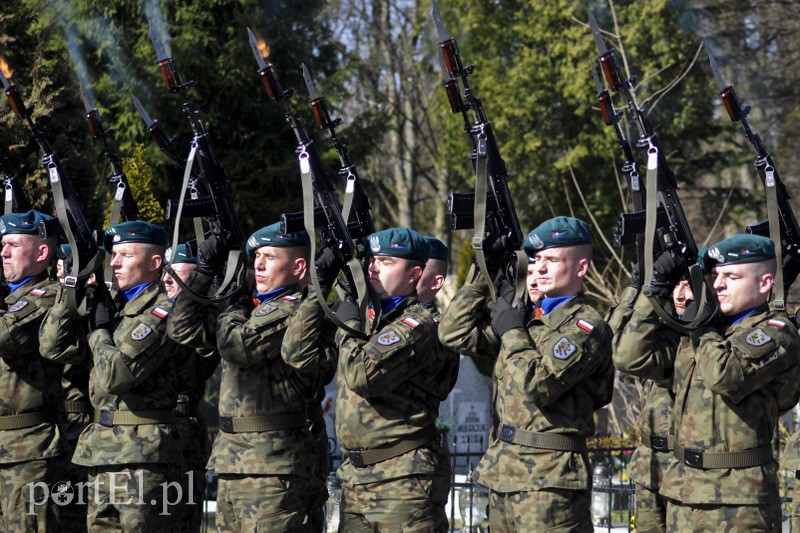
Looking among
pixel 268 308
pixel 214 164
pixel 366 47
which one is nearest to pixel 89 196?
pixel 214 164

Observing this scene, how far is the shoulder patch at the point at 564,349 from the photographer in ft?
16.8

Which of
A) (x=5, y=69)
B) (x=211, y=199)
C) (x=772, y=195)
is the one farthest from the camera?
(x=5, y=69)

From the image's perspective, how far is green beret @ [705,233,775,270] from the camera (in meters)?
5.20

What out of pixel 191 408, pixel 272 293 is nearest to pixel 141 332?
pixel 272 293

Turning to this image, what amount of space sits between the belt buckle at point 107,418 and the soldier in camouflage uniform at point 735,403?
3021mm

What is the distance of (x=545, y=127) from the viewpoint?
819 inches

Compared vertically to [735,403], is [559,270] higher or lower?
higher

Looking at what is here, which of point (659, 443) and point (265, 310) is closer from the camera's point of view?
point (265, 310)

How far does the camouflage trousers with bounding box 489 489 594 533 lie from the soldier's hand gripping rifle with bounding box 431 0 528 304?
0.97 meters

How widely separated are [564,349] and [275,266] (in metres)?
1.81

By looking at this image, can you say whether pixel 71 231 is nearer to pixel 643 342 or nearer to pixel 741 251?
pixel 643 342

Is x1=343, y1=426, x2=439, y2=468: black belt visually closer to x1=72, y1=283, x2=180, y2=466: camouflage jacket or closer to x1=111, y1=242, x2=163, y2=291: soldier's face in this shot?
x1=72, y1=283, x2=180, y2=466: camouflage jacket

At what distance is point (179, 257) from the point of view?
23.7 feet

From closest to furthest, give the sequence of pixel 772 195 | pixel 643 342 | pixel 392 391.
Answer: pixel 643 342 → pixel 392 391 → pixel 772 195
